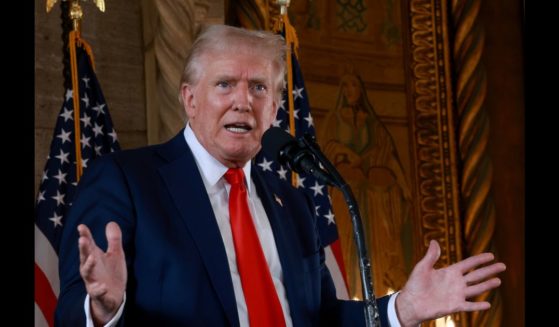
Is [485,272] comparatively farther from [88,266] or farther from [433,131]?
[433,131]

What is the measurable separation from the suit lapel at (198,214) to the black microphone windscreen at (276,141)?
445 mm

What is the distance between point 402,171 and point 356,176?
36 centimetres

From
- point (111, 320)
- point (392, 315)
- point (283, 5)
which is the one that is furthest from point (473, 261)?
point (283, 5)

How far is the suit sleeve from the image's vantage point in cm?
262

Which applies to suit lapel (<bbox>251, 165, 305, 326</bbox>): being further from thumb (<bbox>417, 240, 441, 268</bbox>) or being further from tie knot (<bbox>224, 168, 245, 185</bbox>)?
thumb (<bbox>417, 240, 441, 268</bbox>)

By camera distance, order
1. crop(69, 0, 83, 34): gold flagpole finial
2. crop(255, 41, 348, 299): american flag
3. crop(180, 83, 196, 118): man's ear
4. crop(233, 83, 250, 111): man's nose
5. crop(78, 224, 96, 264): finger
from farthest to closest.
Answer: crop(255, 41, 348, 299): american flag < crop(69, 0, 83, 34): gold flagpole finial < crop(180, 83, 196, 118): man's ear < crop(233, 83, 250, 111): man's nose < crop(78, 224, 96, 264): finger

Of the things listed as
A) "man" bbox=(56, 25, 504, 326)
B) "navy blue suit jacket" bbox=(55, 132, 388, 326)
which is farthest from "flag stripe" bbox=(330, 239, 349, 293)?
"navy blue suit jacket" bbox=(55, 132, 388, 326)

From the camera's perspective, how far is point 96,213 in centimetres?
270

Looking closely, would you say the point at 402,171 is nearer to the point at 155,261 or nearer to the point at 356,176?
the point at 356,176

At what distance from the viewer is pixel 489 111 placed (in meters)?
6.57

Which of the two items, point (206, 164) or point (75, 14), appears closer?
point (206, 164)

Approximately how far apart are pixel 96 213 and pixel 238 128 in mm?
525

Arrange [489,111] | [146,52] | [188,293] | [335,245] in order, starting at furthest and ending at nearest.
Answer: [489,111], [146,52], [335,245], [188,293]

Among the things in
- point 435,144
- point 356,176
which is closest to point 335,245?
point 356,176
